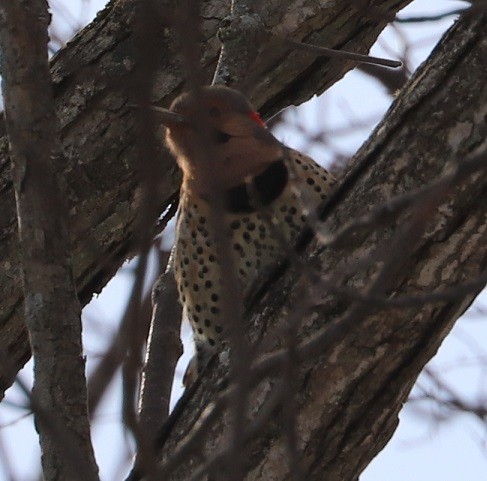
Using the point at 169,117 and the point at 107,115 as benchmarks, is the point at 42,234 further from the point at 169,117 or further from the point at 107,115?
the point at 107,115

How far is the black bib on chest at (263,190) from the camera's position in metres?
3.82

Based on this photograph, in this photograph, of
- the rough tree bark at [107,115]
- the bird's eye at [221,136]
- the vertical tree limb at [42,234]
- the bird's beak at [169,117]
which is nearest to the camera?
the vertical tree limb at [42,234]

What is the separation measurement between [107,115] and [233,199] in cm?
48

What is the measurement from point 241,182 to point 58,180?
1338 mm

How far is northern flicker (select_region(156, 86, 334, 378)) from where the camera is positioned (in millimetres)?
3805

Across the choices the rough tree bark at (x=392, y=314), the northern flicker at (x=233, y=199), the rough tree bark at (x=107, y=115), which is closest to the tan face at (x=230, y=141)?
the northern flicker at (x=233, y=199)

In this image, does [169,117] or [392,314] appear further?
[169,117]

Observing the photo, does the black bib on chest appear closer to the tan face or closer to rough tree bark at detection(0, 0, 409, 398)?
the tan face

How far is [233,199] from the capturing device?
3832mm

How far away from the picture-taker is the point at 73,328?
8.61 ft

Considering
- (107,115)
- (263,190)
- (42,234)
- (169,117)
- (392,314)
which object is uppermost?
(107,115)

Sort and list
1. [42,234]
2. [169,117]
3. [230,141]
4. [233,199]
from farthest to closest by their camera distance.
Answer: [230,141] → [233,199] → [169,117] → [42,234]

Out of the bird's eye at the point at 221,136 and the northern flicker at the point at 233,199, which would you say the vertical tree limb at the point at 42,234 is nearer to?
the northern flicker at the point at 233,199

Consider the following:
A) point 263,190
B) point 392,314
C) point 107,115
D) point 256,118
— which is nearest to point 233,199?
point 263,190
